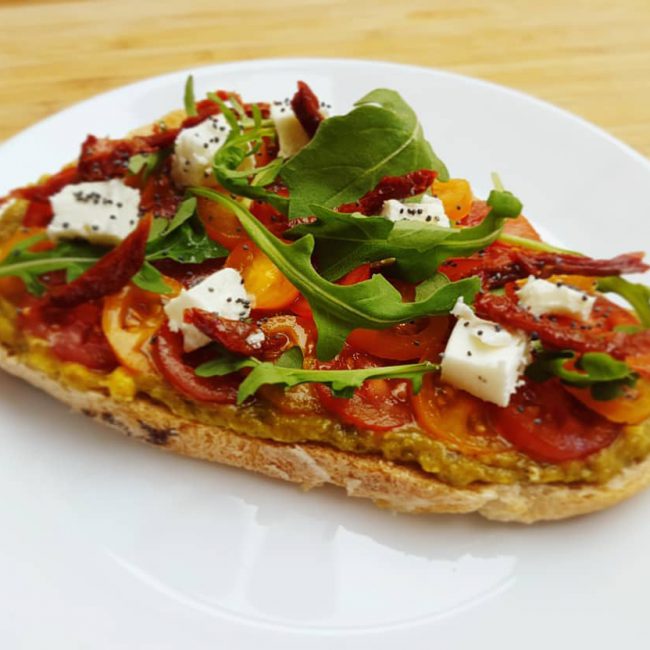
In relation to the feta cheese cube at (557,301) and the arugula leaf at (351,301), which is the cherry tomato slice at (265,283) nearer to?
the arugula leaf at (351,301)

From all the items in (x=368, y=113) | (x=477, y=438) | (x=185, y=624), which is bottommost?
(x=185, y=624)

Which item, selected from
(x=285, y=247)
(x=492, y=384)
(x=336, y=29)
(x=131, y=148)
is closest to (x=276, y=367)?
(x=285, y=247)

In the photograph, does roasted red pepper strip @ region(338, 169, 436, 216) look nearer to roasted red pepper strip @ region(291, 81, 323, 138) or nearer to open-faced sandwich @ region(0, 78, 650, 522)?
open-faced sandwich @ region(0, 78, 650, 522)

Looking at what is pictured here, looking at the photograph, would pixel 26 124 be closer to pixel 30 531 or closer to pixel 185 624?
pixel 30 531

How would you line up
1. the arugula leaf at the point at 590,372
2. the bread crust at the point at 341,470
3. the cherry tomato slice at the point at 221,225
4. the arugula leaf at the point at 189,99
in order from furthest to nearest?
1. the arugula leaf at the point at 189,99
2. the cherry tomato slice at the point at 221,225
3. the bread crust at the point at 341,470
4. the arugula leaf at the point at 590,372

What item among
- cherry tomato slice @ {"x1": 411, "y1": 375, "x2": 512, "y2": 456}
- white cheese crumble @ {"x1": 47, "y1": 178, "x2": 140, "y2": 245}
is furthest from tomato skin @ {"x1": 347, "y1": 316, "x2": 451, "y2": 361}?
white cheese crumble @ {"x1": 47, "y1": 178, "x2": 140, "y2": 245}

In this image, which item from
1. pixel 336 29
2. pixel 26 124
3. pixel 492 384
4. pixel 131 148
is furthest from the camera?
pixel 336 29

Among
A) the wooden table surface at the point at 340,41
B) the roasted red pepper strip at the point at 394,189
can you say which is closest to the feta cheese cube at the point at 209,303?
the roasted red pepper strip at the point at 394,189
